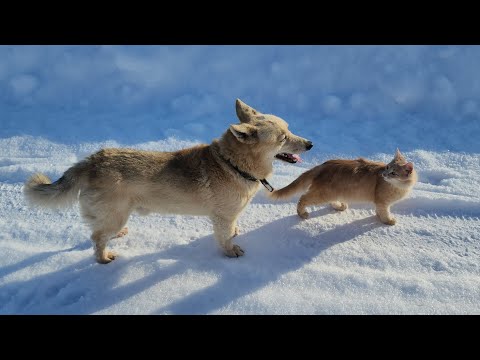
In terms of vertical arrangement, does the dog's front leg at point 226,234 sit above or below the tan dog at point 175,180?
below

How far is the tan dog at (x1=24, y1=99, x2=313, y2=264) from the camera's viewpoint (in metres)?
3.30

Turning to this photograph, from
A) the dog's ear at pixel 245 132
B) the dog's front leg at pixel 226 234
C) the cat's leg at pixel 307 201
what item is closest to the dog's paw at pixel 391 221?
the cat's leg at pixel 307 201

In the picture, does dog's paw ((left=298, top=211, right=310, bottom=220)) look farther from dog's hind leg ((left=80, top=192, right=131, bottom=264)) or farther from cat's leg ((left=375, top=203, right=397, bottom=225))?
dog's hind leg ((left=80, top=192, right=131, bottom=264))

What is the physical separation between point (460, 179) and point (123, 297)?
15.7 ft

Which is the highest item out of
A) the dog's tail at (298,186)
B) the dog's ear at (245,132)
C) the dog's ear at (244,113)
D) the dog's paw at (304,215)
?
the dog's ear at (244,113)

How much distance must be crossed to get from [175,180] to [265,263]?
4.41 feet

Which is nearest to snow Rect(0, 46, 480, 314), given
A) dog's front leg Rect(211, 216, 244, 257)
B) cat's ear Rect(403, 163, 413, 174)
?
dog's front leg Rect(211, 216, 244, 257)

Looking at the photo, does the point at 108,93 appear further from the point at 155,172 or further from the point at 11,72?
the point at 155,172

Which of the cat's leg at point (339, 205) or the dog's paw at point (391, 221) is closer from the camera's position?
the dog's paw at point (391, 221)

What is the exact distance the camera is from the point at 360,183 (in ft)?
13.2

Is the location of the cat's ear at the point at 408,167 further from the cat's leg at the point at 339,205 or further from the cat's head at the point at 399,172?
the cat's leg at the point at 339,205

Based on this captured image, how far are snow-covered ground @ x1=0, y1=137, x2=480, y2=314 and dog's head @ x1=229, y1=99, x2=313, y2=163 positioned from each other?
3.54ft

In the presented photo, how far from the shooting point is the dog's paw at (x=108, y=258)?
3.68 m

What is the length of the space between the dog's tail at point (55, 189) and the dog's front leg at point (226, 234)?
4.64 ft
